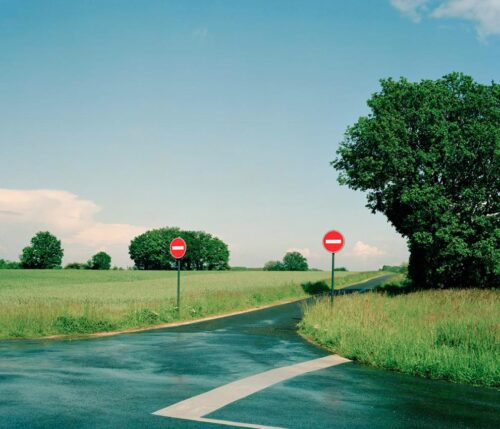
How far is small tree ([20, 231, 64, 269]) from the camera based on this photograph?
4980 inches

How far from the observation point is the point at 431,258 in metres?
30.6

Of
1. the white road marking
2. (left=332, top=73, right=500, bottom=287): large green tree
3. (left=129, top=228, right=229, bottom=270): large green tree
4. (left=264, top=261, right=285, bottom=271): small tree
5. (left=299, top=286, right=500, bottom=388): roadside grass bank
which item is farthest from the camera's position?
(left=264, top=261, right=285, bottom=271): small tree

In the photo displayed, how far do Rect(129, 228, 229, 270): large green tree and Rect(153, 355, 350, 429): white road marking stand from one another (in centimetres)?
12477

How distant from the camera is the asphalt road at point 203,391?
20.9ft

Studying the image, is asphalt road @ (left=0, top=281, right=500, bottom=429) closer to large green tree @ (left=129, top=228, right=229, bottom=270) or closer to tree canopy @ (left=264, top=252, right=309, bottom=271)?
large green tree @ (left=129, top=228, right=229, bottom=270)

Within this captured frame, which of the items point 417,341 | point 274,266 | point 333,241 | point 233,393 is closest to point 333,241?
point 333,241

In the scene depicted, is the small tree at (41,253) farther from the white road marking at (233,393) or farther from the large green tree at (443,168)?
the white road marking at (233,393)

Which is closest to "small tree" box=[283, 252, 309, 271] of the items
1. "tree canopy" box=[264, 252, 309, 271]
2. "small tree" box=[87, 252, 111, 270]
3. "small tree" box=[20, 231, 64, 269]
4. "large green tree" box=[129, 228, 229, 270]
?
"tree canopy" box=[264, 252, 309, 271]

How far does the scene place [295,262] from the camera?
17950cm

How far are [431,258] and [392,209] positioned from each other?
4504 millimetres

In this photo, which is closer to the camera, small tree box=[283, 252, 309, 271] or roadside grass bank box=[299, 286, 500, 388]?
roadside grass bank box=[299, 286, 500, 388]

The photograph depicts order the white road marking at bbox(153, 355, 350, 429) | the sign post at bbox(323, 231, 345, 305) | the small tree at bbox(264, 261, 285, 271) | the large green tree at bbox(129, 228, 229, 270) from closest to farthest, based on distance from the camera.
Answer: the white road marking at bbox(153, 355, 350, 429) → the sign post at bbox(323, 231, 345, 305) → the large green tree at bbox(129, 228, 229, 270) → the small tree at bbox(264, 261, 285, 271)

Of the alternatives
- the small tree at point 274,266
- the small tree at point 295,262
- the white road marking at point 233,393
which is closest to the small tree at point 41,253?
the small tree at point 274,266

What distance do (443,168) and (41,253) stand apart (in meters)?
115
